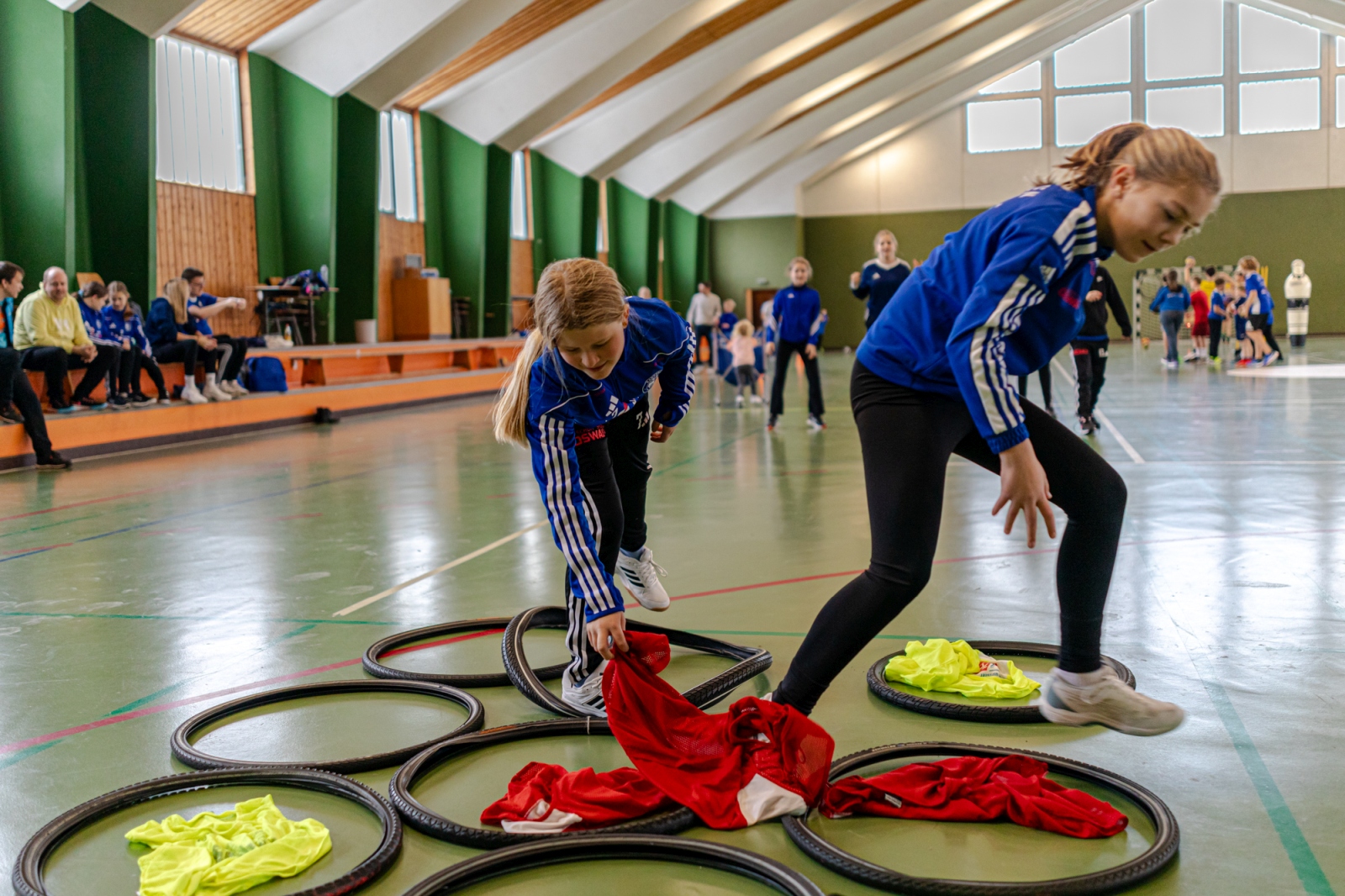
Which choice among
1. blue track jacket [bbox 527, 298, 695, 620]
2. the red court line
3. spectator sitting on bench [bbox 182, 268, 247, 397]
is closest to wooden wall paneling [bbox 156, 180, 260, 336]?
spectator sitting on bench [bbox 182, 268, 247, 397]

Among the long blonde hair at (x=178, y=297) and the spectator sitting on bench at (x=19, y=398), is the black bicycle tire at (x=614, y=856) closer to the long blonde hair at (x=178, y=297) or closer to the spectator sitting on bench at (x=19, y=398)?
the spectator sitting on bench at (x=19, y=398)

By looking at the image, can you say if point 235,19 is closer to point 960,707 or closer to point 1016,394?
point 960,707

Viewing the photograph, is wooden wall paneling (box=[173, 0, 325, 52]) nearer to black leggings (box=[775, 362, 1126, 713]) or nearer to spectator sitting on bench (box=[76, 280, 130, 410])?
spectator sitting on bench (box=[76, 280, 130, 410])

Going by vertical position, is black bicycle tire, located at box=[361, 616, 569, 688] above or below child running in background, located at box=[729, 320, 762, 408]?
below

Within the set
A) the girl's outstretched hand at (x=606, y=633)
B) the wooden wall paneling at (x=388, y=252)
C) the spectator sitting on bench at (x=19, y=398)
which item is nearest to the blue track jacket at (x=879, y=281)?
the spectator sitting on bench at (x=19, y=398)

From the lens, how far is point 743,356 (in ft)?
47.8

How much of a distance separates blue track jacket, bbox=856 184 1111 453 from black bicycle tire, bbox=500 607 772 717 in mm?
1152

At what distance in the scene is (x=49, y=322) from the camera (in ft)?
33.3

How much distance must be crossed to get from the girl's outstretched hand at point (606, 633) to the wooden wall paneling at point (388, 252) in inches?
686

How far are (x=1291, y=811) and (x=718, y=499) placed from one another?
15.8 feet

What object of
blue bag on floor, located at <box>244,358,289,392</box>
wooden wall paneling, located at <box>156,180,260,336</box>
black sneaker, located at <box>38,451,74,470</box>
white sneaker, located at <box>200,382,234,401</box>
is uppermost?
wooden wall paneling, located at <box>156,180,260,336</box>

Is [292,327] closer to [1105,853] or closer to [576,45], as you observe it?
[576,45]

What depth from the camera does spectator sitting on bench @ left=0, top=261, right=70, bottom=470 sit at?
929cm

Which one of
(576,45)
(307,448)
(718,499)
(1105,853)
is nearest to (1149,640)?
(1105,853)
